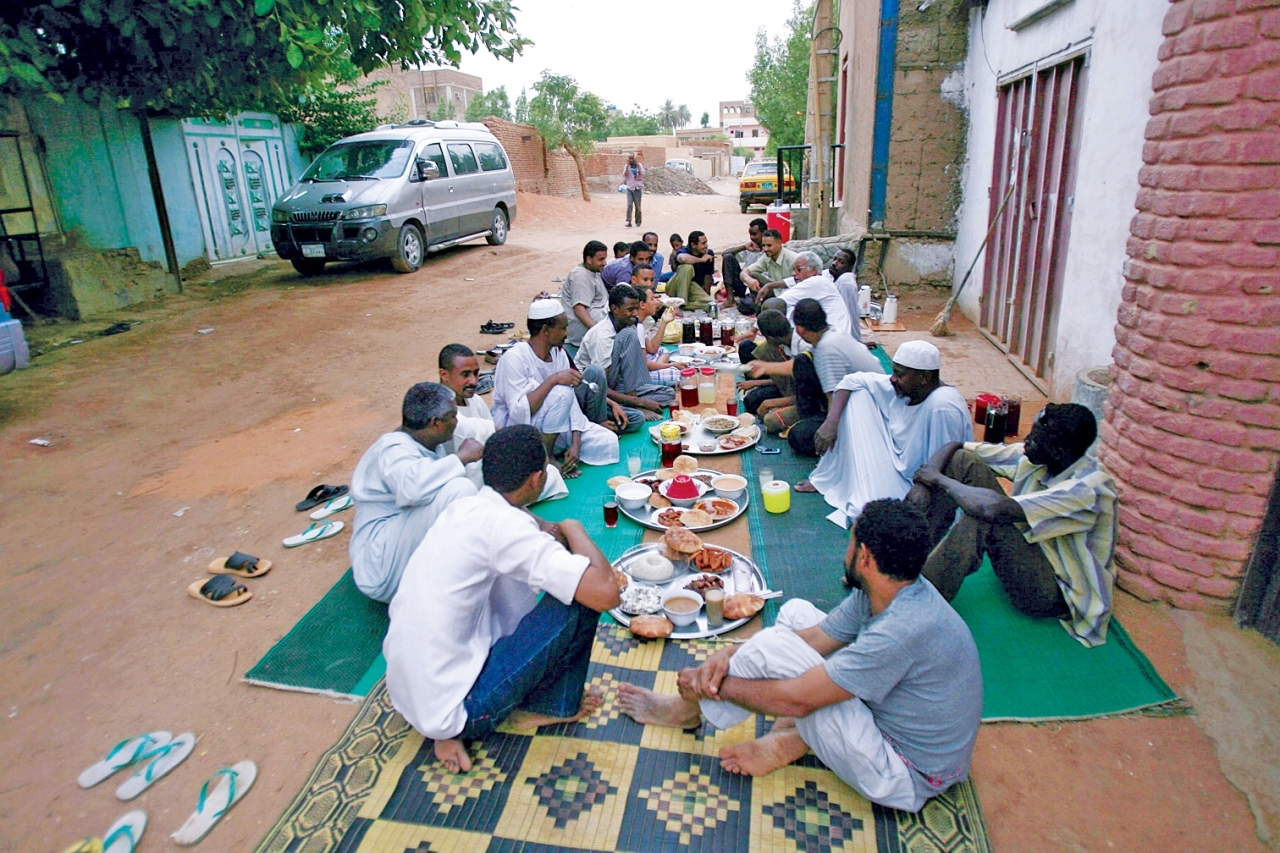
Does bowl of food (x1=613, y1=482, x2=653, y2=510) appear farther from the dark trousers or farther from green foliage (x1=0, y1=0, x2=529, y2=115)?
green foliage (x1=0, y1=0, x2=529, y2=115)

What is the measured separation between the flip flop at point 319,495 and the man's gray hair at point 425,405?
1888 mm

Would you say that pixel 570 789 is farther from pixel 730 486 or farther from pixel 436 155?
pixel 436 155

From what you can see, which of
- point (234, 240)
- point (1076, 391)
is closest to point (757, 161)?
point (234, 240)

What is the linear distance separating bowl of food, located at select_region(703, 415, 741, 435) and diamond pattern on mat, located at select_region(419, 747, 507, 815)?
11.1ft

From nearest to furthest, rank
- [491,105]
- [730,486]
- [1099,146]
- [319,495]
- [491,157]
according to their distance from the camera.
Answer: [730,486], [319,495], [1099,146], [491,157], [491,105]

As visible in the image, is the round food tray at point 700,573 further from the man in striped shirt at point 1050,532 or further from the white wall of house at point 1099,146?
the white wall of house at point 1099,146

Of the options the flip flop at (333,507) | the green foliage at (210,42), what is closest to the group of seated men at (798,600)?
the flip flop at (333,507)

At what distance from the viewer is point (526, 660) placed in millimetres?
2807

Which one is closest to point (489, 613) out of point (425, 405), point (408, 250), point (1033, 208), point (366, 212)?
point (425, 405)

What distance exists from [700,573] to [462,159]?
1291 centimetres

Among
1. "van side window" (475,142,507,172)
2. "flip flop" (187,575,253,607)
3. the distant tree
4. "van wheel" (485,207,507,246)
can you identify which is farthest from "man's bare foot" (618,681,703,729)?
the distant tree

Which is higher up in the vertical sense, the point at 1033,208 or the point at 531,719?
the point at 1033,208

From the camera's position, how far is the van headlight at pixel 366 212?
12.3m

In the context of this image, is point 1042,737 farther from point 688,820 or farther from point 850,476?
point 850,476
